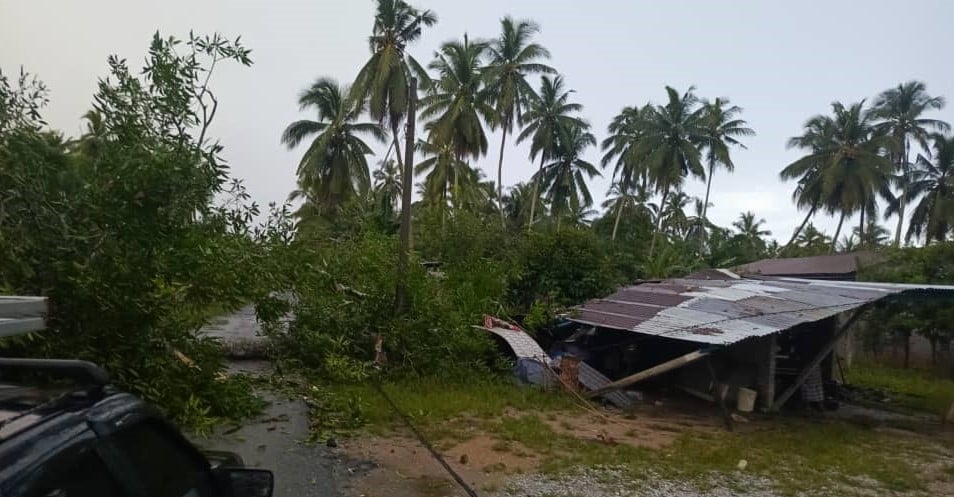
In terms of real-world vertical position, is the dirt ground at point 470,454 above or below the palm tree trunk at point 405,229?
below

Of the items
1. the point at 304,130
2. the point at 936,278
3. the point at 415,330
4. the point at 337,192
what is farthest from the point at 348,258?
the point at 304,130

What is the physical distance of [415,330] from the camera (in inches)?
454

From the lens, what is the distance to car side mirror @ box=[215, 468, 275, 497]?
249cm

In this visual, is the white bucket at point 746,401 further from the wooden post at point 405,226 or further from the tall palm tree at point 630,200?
the tall palm tree at point 630,200

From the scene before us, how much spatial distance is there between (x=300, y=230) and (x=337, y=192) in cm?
2203

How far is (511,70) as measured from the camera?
31.6 m

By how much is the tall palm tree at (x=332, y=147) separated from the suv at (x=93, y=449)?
2725 cm

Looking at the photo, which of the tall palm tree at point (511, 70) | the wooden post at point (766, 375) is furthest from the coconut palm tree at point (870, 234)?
the wooden post at point (766, 375)

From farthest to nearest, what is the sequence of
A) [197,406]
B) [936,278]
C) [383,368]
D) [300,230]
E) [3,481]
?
[936,278], [383,368], [300,230], [197,406], [3,481]

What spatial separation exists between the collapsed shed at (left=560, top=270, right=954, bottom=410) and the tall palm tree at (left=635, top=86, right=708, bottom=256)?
→ 20.8 metres

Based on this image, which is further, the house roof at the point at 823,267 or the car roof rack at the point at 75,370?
the house roof at the point at 823,267

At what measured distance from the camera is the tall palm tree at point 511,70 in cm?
3127

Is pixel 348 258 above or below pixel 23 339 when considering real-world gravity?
above

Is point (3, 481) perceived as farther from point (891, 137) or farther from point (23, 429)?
point (891, 137)
